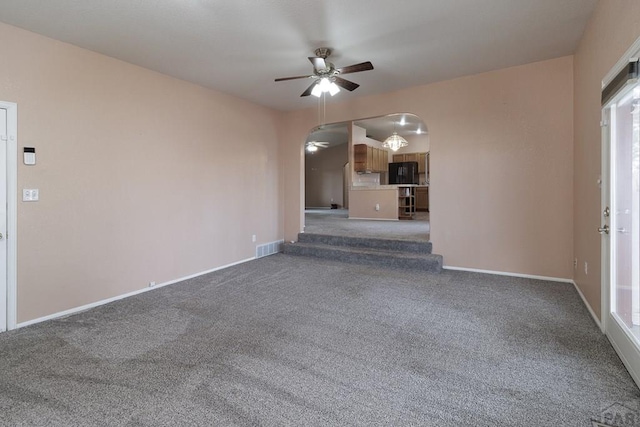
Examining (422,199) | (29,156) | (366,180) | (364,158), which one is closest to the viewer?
(29,156)

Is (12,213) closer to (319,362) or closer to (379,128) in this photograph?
(319,362)

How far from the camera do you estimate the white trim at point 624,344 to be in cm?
188

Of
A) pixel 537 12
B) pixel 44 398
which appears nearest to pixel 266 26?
pixel 537 12

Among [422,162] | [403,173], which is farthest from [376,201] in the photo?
[422,162]

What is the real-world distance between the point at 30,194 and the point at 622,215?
200 inches

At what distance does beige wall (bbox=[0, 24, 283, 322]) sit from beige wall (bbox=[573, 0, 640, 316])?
450 cm

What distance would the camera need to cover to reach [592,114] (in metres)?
2.87

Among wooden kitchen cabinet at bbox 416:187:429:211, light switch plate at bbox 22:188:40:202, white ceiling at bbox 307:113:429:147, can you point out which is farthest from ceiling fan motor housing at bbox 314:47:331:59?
wooden kitchen cabinet at bbox 416:187:429:211

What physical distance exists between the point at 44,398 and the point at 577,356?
→ 3.49m

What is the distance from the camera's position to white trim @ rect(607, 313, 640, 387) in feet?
6.15

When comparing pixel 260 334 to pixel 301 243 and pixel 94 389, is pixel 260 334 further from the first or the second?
pixel 301 243

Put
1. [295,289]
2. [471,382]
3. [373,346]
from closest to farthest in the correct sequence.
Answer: [471,382] → [373,346] → [295,289]

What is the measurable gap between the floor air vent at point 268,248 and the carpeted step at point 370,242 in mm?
426

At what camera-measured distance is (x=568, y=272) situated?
3.88 meters
